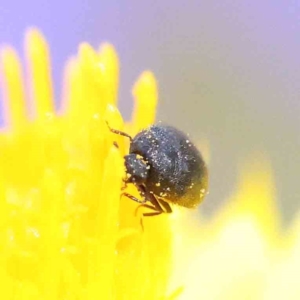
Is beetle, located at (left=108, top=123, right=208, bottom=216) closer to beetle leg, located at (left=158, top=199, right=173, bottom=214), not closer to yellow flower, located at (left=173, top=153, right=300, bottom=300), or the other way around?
beetle leg, located at (left=158, top=199, right=173, bottom=214)

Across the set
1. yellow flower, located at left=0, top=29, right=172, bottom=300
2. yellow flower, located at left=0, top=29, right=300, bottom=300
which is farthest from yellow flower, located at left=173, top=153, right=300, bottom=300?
yellow flower, located at left=0, top=29, right=172, bottom=300

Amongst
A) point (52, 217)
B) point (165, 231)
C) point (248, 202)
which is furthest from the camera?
point (248, 202)

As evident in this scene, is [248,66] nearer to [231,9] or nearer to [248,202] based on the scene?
[231,9]

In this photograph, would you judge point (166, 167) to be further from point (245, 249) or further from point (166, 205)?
point (245, 249)

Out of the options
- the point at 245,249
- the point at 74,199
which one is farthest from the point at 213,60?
the point at 74,199

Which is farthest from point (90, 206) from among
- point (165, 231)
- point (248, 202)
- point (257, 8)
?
point (257, 8)

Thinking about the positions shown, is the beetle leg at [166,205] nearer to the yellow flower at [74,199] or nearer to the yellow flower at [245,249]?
the yellow flower at [74,199]
